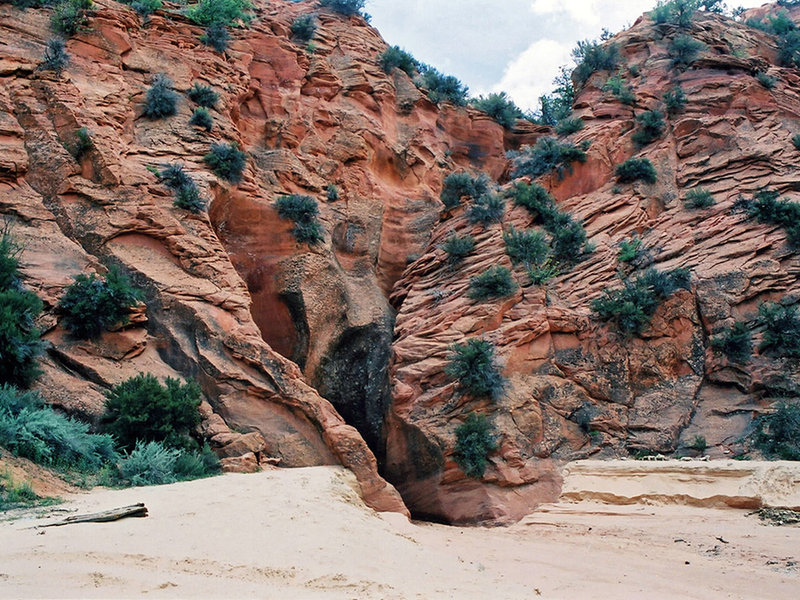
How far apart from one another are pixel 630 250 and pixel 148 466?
46.2 ft

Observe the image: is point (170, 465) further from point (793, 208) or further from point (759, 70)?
point (759, 70)

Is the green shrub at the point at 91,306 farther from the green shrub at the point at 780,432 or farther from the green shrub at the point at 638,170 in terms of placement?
the green shrub at the point at 638,170

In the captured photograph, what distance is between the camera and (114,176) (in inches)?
599

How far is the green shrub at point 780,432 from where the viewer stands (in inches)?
524

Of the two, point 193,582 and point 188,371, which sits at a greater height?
point 188,371

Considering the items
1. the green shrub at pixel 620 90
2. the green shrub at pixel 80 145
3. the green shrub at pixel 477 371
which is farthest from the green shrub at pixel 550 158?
the green shrub at pixel 80 145

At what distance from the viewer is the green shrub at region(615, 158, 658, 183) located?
20.8 metres

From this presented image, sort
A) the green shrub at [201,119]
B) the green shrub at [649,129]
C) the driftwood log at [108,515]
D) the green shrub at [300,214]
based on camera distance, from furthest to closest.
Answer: the green shrub at [649,129] < the green shrub at [300,214] < the green shrub at [201,119] < the driftwood log at [108,515]

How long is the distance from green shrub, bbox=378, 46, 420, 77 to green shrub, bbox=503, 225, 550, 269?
11.1m

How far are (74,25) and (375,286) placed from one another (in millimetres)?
10774

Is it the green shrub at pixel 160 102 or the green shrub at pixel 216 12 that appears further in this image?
the green shrub at pixel 216 12

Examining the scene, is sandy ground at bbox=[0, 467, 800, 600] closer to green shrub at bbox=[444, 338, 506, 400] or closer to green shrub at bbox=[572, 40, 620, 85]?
green shrub at bbox=[444, 338, 506, 400]

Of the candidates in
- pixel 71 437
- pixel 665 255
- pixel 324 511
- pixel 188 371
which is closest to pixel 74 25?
pixel 188 371

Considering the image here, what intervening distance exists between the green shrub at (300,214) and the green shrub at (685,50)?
15379 mm
